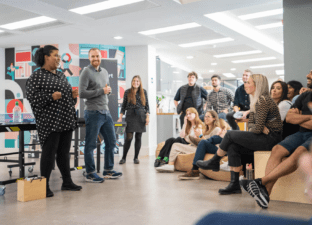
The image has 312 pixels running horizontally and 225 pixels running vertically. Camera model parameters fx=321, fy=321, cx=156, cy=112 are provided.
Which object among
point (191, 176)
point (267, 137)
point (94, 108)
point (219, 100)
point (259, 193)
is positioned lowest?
point (191, 176)

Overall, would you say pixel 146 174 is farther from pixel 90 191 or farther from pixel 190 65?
pixel 190 65

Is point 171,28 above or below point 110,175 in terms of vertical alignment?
above

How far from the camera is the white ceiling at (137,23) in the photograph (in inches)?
181

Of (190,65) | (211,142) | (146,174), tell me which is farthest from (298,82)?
(190,65)

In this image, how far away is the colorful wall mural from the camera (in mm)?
6930

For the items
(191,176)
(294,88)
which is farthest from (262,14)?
(191,176)

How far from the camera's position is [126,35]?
6.34m

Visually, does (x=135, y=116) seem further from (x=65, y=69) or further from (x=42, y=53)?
(x=42, y=53)

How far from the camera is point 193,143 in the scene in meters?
4.52

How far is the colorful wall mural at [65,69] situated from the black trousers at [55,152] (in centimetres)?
377

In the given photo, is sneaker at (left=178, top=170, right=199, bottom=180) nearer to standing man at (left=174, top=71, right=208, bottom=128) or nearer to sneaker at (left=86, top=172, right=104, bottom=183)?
sneaker at (left=86, top=172, right=104, bottom=183)

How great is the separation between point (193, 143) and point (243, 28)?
3034mm

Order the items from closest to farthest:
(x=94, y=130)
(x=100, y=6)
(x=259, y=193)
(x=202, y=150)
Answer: (x=259, y=193)
(x=94, y=130)
(x=202, y=150)
(x=100, y=6)

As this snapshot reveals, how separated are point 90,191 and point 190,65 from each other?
8.63 meters
